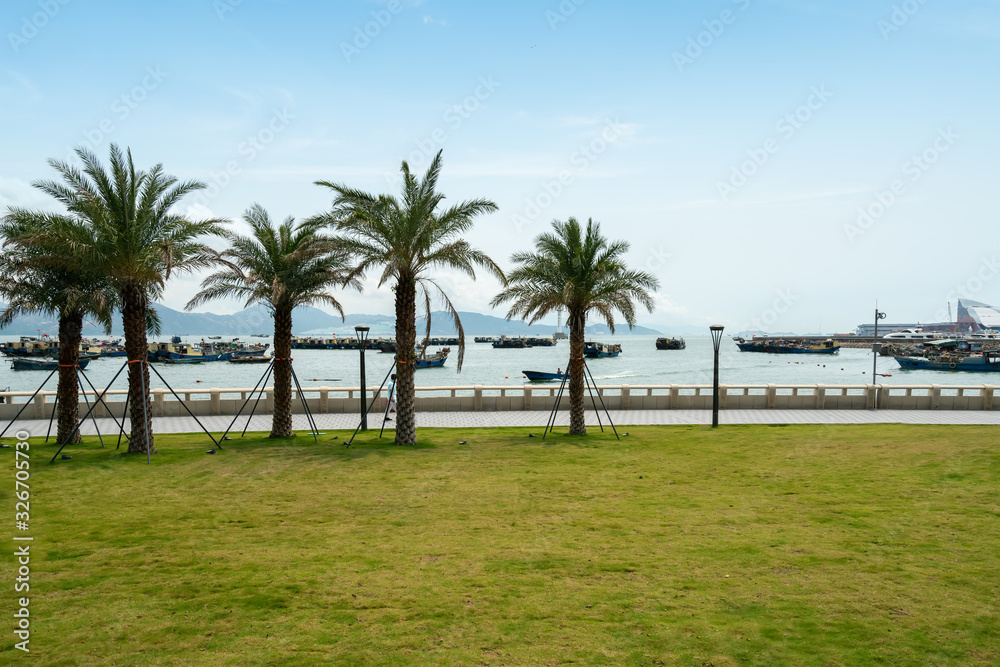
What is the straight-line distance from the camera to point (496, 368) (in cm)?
10375

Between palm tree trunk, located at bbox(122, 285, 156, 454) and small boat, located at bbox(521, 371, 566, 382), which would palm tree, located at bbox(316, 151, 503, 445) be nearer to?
palm tree trunk, located at bbox(122, 285, 156, 454)

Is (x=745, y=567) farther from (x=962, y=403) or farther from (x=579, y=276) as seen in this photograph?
(x=962, y=403)

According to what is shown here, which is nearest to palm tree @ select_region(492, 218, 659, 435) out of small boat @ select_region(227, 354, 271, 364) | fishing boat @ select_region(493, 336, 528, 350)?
small boat @ select_region(227, 354, 271, 364)

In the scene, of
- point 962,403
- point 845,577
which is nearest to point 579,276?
point 845,577

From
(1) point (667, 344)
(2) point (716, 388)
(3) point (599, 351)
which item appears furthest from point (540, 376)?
(1) point (667, 344)

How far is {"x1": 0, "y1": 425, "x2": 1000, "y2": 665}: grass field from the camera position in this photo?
19.9 feet

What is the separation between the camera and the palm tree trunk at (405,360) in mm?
18078

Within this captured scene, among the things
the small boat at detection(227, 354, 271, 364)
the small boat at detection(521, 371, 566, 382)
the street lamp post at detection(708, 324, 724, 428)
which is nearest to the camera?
the street lamp post at detection(708, 324, 724, 428)

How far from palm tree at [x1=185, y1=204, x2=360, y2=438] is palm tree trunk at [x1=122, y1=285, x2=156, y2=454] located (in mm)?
2682

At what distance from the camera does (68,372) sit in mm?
17297

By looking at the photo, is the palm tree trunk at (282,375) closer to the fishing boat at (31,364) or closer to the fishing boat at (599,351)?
the fishing boat at (31,364)

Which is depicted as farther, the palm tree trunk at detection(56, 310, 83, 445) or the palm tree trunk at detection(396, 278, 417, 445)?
the palm tree trunk at detection(396, 278, 417, 445)

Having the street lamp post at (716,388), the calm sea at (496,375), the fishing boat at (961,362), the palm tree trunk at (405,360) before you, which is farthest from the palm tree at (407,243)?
the fishing boat at (961,362)

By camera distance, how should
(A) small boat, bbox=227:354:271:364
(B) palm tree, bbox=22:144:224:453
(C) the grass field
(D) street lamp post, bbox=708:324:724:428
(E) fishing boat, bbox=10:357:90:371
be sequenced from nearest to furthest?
(C) the grass field
(B) palm tree, bbox=22:144:224:453
(D) street lamp post, bbox=708:324:724:428
(E) fishing boat, bbox=10:357:90:371
(A) small boat, bbox=227:354:271:364
